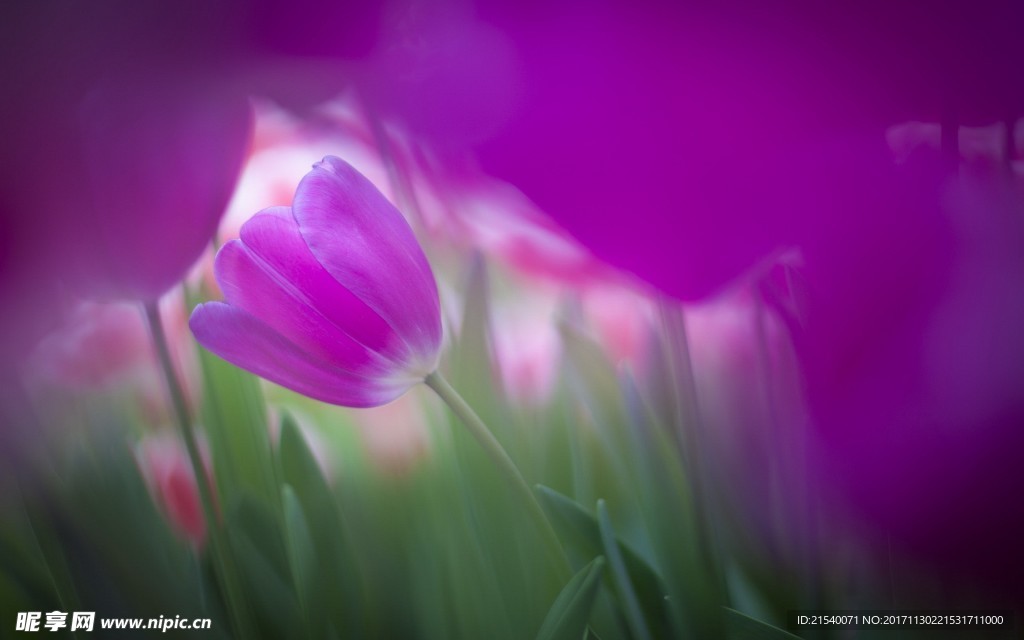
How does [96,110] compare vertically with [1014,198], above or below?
above

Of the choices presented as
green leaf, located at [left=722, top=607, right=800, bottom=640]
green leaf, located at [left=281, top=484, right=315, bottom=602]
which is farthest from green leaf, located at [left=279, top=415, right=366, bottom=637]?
green leaf, located at [left=722, top=607, right=800, bottom=640]

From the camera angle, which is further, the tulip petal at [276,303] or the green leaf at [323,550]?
the green leaf at [323,550]

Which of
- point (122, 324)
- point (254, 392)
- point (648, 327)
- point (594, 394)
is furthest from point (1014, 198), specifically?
point (122, 324)

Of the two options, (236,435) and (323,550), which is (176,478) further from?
(323,550)

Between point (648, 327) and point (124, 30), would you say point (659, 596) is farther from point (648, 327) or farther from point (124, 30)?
point (124, 30)

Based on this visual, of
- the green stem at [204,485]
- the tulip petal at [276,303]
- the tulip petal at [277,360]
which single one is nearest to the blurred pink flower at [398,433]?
the tulip petal at [277,360]

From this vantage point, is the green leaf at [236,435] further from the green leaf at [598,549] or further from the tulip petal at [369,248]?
the green leaf at [598,549]

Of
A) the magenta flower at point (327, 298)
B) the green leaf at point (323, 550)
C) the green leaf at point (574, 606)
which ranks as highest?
the magenta flower at point (327, 298)
